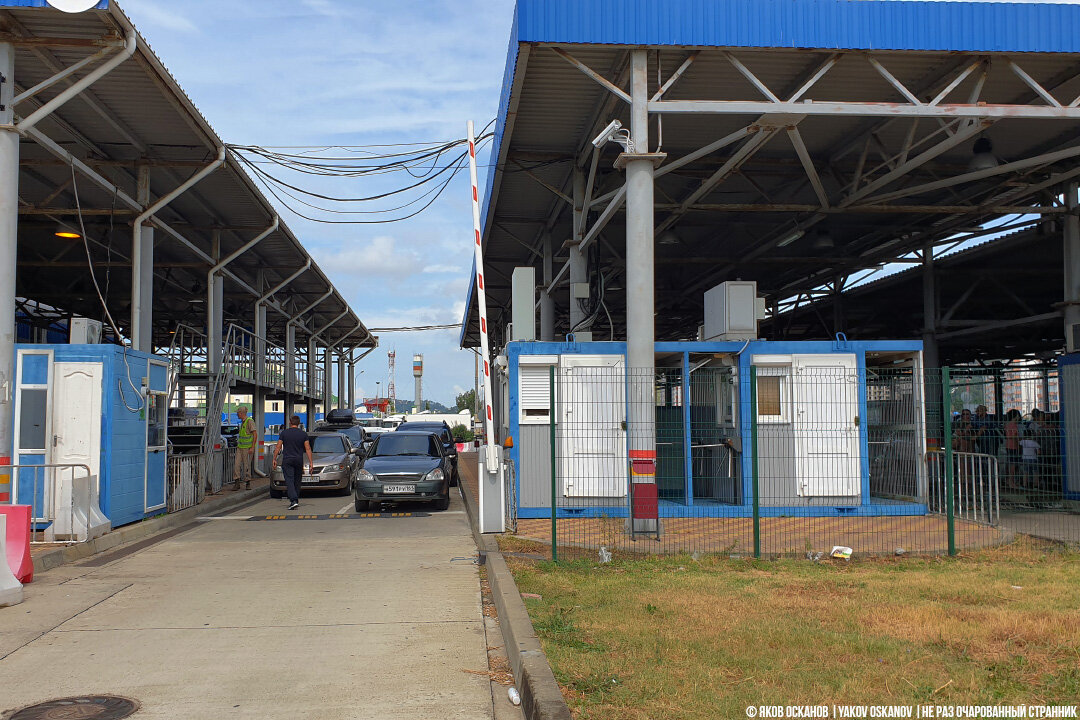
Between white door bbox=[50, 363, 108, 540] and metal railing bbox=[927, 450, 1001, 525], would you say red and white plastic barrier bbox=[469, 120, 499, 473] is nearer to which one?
white door bbox=[50, 363, 108, 540]

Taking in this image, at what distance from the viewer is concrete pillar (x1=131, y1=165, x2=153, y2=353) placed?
1653cm

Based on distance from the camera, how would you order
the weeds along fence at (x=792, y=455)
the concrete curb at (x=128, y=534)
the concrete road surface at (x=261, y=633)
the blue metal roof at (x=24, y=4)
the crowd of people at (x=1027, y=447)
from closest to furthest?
the concrete road surface at (x=261, y=633)
the concrete curb at (x=128, y=534)
the blue metal roof at (x=24, y=4)
the weeds along fence at (x=792, y=455)
the crowd of people at (x=1027, y=447)

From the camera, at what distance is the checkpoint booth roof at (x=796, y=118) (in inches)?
467

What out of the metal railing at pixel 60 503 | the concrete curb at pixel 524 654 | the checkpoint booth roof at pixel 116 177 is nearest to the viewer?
the concrete curb at pixel 524 654

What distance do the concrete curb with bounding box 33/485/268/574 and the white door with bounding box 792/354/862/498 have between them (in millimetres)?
9610

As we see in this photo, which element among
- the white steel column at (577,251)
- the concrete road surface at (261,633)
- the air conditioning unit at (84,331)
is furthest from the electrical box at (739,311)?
the air conditioning unit at (84,331)

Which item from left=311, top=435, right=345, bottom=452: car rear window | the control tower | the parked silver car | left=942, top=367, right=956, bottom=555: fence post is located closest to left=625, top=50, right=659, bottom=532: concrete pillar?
left=942, top=367, right=956, bottom=555: fence post

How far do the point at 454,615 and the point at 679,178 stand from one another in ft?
43.0

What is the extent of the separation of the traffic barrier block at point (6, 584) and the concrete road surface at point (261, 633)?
6.5 inches

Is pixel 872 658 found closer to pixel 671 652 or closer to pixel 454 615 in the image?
pixel 671 652

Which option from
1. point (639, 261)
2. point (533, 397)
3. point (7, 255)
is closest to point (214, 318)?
point (7, 255)

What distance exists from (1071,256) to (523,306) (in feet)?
35.9

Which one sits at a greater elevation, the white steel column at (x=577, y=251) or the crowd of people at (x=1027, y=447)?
the white steel column at (x=577, y=251)

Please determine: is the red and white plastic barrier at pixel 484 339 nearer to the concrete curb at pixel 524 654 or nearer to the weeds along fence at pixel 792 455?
the weeds along fence at pixel 792 455
